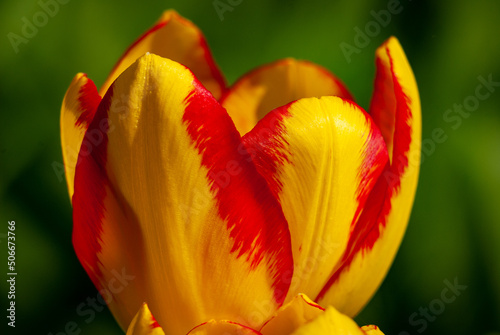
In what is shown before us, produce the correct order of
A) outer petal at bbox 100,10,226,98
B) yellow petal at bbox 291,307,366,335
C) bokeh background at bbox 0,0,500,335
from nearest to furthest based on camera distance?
yellow petal at bbox 291,307,366,335, outer petal at bbox 100,10,226,98, bokeh background at bbox 0,0,500,335

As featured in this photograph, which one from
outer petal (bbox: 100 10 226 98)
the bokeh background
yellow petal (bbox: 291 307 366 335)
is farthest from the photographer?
the bokeh background

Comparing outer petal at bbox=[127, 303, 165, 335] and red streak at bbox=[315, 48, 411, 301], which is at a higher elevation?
red streak at bbox=[315, 48, 411, 301]

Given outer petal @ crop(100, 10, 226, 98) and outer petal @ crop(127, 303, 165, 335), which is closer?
outer petal @ crop(127, 303, 165, 335)

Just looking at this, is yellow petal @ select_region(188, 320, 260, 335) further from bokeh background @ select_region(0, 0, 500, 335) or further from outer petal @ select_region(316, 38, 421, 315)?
bokeh background @ select_region(0, 0, 500, 335)

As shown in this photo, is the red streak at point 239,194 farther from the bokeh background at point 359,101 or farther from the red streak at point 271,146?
the bokeh background at point 359,101

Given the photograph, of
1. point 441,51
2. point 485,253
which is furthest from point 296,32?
point 485,253

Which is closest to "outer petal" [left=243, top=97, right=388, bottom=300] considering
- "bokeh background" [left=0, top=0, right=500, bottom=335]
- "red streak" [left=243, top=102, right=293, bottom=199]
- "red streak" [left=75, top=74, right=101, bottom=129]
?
"red streak" [left=243, top=102, right=293, bottom=199]

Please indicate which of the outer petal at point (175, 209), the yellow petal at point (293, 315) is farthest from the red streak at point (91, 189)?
the yellow petal at point (293, 315)
